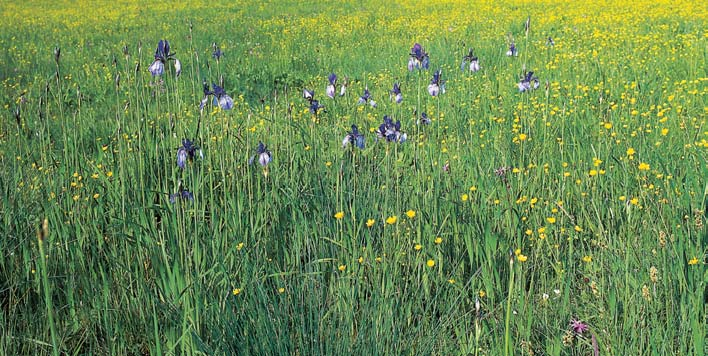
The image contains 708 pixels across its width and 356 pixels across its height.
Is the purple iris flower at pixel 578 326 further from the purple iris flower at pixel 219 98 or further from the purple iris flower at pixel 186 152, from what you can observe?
the purple iris flower at pixel 219 98

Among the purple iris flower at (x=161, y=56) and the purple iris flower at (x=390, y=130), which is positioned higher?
the purple iris flower at (x=161, y=56)

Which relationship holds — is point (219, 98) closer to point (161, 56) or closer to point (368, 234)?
point (161, 56)

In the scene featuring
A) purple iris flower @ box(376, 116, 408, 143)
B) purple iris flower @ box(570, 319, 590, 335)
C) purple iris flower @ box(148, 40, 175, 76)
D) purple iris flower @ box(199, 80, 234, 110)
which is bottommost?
purple iris flower @ box(570, 319, 590, 335)

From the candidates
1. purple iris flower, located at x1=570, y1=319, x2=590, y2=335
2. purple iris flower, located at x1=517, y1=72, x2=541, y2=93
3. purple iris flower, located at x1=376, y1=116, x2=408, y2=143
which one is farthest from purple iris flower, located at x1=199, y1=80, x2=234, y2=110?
purple iris flower, located at x1=517, y1=72, x2=541, y2=93

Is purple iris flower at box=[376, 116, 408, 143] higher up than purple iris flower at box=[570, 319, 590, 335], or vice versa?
purple iris flower at box=[376, 116, 408, 143]

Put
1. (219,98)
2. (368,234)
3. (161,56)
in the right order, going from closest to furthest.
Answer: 1. (368,234)
2. (161,56)
3. (219,98)

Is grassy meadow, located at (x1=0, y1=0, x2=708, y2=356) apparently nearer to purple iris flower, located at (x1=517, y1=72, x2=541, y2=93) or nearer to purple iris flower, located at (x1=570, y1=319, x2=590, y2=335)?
purple iris flower, located at (x1=570, y1=319, x2=590, y2=335)

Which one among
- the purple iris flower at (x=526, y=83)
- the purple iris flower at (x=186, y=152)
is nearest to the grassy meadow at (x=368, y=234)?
the purple iris flower at (x=186, y=152)

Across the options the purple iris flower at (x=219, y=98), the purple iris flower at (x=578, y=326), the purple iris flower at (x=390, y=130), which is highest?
the purple iris flower at (x=219, y=98)

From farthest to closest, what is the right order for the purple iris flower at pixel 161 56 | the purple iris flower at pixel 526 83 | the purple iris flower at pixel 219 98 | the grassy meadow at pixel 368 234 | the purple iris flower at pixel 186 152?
1. the purple iris flower at pixel 526 83
2. the purple iris flower at pixel 219 98
3. the purple iris flower at pixel 161 56
4. the purple iris flower at pixel 186 152
5. the grassy meadow at pixel 368 234

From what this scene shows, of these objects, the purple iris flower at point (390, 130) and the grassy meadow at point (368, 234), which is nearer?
the grassy meadow at point (368, 234)

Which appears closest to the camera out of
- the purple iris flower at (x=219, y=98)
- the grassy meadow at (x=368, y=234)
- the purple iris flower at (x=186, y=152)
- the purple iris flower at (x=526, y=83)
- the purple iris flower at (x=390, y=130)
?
the grassy meadow at (x=368, y=234)

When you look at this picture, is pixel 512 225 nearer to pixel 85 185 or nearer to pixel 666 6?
pixel 85 185

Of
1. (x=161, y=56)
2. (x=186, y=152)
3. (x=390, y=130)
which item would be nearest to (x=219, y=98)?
(x=161, y=56)
